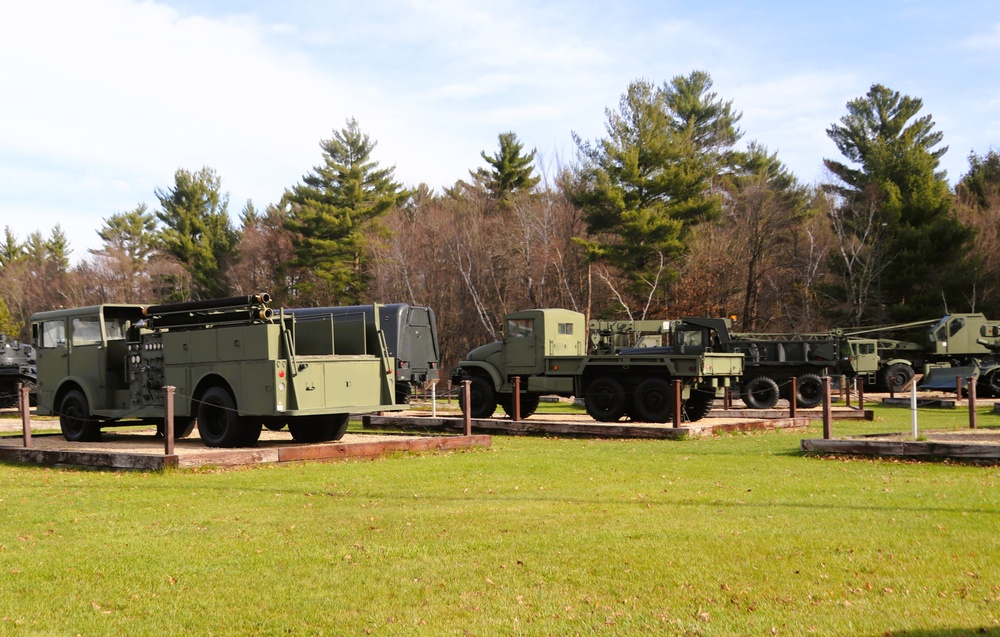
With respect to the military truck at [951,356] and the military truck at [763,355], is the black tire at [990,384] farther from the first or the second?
the military truck at [763,355]

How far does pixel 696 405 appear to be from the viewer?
21.7 m

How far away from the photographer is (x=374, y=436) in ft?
58.1

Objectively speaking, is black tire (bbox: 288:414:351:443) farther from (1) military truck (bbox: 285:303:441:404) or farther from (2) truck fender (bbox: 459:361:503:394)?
(1) military truck (bbox: 285:303:441:404)

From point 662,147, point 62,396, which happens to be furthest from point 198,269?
point 62,396

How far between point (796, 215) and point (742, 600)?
4813cm

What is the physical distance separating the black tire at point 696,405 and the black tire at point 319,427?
26.4 ft

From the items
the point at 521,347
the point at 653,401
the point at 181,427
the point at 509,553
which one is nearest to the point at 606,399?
the point at 653,401

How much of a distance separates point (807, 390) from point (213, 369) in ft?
56.5

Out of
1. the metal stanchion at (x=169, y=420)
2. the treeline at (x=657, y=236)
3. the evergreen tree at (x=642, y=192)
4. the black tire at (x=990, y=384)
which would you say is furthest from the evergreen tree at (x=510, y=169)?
the metal stanchion at (x=169, y=420)

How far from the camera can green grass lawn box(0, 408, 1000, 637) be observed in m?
5.59

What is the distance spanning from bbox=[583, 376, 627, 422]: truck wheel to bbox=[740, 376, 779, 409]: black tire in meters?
6.85

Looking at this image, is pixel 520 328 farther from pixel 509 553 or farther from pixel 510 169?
pixel 510 169

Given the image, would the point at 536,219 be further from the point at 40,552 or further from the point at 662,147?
the point at 40,552

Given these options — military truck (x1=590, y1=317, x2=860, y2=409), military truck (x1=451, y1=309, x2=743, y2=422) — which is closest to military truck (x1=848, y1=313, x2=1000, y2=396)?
military truck (x1=590, y1=317, x2=860, y2=409)
